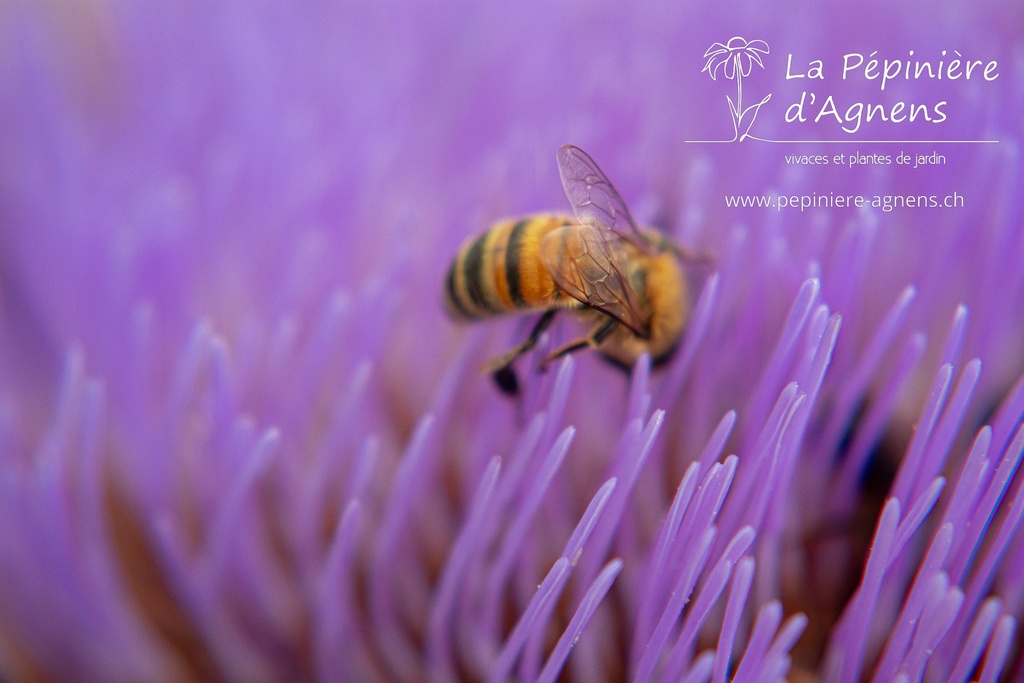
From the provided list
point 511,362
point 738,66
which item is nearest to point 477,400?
point 511,362

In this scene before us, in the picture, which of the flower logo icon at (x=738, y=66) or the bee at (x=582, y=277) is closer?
the bee at (x=582, y=277)

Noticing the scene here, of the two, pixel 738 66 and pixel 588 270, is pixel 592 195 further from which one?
pixel 738 66

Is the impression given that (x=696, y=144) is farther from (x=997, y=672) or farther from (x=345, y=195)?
(x=997, y=672)

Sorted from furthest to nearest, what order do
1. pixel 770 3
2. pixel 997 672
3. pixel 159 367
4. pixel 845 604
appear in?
pixel 770 3
pixel 159 367
pixel 845 604
pixel 997 672

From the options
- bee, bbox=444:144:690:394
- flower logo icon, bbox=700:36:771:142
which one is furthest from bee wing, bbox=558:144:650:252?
flower logo icon, bbox=700:36:771:142

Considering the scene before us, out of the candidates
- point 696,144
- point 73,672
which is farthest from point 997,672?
point 73,672

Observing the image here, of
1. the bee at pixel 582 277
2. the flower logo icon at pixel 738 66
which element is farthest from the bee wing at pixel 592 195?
the flower logo icon at pixel 738 66

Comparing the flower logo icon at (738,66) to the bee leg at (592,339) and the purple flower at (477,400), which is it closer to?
the purple flower at (477,400)
